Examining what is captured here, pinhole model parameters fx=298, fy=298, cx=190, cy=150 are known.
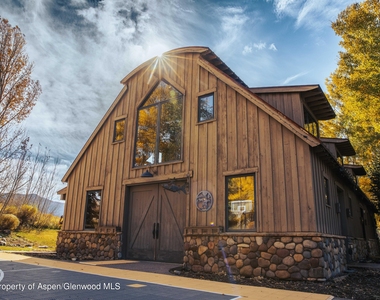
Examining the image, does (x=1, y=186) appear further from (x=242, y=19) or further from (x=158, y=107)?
(x=242, y=19)

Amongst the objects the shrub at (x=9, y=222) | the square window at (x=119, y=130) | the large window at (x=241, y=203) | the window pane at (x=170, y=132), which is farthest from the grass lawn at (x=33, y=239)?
the large window at (x=241, y=203)

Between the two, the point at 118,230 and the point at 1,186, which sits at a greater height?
the point at 1,186

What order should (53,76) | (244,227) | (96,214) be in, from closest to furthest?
(244,227)
(96,214)
(53,76)

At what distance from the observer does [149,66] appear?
11.7 meters

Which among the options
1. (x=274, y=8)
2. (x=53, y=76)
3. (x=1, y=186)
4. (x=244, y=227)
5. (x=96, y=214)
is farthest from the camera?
(x=1, y=186)

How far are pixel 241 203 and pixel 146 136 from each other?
15.4ft

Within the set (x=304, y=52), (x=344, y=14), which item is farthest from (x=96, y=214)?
(x=344, y=14)

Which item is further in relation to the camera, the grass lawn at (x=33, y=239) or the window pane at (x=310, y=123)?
the grass lawn at (x=33, y=239)

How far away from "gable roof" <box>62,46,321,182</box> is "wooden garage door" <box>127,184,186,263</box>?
3.64 m

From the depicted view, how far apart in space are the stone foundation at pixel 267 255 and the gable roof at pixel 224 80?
2.42 meters

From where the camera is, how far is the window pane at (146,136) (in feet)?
35.2

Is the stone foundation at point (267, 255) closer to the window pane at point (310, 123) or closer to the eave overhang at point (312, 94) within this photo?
the window pane at point (310, 123)

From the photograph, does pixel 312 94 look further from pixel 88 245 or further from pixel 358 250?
pixel 88 245

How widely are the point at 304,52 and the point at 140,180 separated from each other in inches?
288
